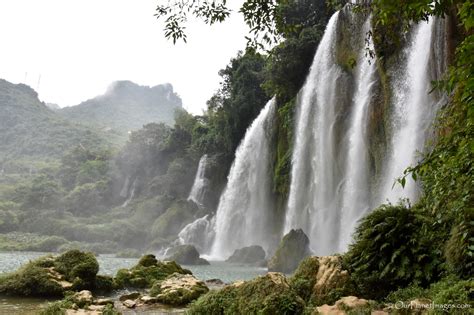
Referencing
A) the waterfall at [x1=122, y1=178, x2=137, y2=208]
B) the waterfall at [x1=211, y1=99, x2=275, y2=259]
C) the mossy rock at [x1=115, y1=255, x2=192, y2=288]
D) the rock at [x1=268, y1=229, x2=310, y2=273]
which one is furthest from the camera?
the waterfall at [x1=122, y1=178, x2=137, y2=208]

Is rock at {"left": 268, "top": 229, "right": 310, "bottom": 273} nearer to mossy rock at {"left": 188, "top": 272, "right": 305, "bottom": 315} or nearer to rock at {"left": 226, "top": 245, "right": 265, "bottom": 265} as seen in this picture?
rock at {"left": 226, "top": 245, "right": 265, "bottom": 265}

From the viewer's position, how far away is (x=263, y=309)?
19.1 feet

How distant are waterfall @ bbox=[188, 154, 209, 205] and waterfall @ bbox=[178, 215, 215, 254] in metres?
7.72

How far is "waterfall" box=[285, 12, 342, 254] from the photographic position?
25.0 metres

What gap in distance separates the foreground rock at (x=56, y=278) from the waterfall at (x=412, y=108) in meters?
12.4

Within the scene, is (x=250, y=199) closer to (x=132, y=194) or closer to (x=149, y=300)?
(x=149, y=300)

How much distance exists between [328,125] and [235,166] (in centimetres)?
1421

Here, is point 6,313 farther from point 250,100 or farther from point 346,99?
point 250,100

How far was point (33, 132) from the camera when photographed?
99.4 meters

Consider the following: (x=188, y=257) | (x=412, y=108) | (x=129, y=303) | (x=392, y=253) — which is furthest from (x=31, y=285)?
(x=188, y=257)

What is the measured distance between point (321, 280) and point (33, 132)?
106 metres

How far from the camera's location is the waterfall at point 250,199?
116 feet

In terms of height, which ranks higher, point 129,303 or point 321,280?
point 321,280

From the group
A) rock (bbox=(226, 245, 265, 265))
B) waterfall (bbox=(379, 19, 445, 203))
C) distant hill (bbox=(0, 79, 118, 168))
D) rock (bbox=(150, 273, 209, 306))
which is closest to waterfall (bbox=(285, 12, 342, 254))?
rock (bbox=(226, 245, 265, 265))
